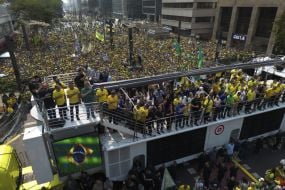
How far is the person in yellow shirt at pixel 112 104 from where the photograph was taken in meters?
10.8

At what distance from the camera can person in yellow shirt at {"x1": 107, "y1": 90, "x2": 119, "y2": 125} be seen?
10.8 m

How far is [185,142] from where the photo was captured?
43.3ft

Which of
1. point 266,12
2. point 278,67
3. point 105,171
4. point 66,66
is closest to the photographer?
point 105,171

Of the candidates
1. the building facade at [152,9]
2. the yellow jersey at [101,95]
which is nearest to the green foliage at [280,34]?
the yellow jersey at [101,95]

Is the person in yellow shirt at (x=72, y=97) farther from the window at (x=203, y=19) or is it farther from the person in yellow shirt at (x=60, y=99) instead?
the window at (x=203, y=19)

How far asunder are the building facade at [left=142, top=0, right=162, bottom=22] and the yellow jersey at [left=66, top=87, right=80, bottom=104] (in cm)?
9714

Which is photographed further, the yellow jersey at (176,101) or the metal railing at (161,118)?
the yellow jersey at (176,101)

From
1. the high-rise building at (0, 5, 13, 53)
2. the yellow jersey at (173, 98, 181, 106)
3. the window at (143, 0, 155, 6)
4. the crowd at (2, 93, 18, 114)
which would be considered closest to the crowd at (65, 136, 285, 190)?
the yellow jersey at (173, 98, 181, 106)

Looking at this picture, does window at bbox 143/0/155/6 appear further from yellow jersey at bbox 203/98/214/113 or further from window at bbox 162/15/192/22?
yellow jersey at bbox 203/98/214/113

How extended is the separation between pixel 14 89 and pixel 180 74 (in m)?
18.3

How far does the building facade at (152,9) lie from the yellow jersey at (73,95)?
97139mm

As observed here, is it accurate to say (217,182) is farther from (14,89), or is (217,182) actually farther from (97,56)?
(97,56)

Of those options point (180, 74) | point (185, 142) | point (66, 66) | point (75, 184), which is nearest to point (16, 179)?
point (75, 184)

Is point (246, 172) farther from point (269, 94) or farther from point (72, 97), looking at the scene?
point (72, 97)
